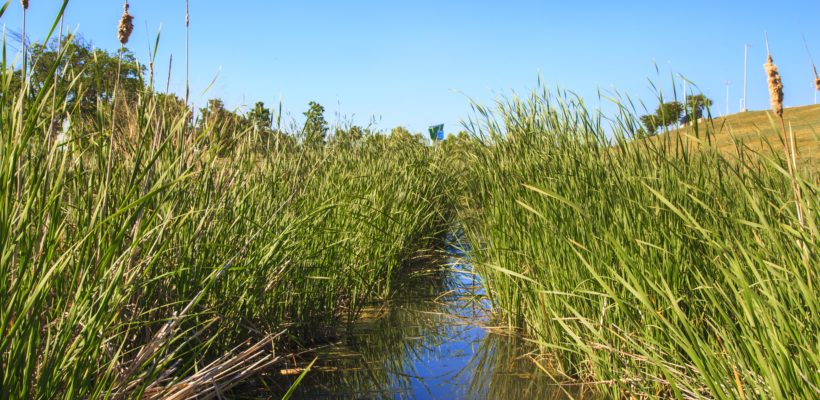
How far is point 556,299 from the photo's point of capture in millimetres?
2986

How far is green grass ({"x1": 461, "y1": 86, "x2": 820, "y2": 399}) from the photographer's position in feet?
6.00

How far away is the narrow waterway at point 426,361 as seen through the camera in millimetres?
3100

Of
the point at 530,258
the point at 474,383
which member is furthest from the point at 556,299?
the point at 474,383

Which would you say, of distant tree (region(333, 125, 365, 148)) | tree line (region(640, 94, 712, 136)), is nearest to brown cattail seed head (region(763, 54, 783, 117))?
tree line (region(640, 94, 712, 136))

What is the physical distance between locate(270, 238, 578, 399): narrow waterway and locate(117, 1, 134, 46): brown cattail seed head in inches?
53.1

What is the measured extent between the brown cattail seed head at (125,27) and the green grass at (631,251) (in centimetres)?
106

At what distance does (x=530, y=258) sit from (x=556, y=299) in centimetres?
33

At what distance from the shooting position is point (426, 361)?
358 centimetres

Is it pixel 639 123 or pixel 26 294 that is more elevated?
pixel 639 123

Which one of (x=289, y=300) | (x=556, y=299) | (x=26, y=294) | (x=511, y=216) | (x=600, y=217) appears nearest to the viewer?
(x=26, y=294)

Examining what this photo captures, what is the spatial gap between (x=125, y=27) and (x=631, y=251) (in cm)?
187

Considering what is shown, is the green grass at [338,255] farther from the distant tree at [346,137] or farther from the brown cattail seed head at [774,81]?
Result: the distant tree at [346,137]

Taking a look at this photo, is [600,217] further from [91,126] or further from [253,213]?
[91,126]

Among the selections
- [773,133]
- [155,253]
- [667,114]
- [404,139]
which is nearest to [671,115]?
[667,114]
